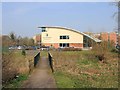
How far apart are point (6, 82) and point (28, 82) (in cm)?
154

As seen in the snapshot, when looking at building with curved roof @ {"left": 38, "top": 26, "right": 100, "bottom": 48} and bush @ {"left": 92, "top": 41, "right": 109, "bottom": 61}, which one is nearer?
bush @ {"left": 92, "top": 41, "right": 109, "bottom": 61}

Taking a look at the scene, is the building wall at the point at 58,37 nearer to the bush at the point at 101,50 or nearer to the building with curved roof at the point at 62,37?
the building with curved roof at the point at 62,37

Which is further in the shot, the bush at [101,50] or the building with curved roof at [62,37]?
the building with curved roof at [62,37]

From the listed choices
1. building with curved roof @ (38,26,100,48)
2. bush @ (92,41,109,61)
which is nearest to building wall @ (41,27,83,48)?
building with curved roof @ (38,26,100,48)

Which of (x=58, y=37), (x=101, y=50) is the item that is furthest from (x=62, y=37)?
(x=101, y=50)

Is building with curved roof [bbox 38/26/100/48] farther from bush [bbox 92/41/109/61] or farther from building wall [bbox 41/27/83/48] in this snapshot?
bush [bbox 92/41/109/61]

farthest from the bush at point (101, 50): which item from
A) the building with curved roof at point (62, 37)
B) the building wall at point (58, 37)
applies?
the building with curved roof at point (62, 37)

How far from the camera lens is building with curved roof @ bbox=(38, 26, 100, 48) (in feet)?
286

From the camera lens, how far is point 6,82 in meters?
13.4

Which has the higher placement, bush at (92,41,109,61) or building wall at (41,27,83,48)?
building wall at (41,27,83,48)

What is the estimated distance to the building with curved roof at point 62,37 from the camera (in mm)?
87125

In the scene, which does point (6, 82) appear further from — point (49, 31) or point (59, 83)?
point (49, 31)

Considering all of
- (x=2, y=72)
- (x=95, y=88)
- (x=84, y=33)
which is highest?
(x=84, y=33)

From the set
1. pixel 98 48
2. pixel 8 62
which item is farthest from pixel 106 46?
pixel 8 62
